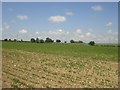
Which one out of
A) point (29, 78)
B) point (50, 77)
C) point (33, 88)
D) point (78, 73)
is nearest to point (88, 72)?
point (78, 73)

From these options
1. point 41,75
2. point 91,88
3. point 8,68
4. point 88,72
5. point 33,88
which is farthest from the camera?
point 88,72

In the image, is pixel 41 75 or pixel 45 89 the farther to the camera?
pixel 41 75

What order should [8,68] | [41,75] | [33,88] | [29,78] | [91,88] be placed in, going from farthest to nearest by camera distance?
[8,68], [41,75], [29,78], [91,88], [33,88]

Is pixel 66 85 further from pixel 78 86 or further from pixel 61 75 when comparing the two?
pixel 61 75

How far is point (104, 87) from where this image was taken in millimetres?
17531

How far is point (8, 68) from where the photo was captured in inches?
817

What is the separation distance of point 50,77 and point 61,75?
1363 mm

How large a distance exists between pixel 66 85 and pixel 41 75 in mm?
3040

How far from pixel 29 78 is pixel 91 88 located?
14.6ft

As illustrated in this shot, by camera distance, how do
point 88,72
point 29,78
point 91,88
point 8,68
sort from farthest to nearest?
point 88,72, point 8,68, point 29,78, point 91,88

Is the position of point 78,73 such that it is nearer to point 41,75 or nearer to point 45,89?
point 41,75

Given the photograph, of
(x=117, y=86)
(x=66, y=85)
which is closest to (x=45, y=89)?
(x=66, y=85)

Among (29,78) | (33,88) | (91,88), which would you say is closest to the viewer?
(33,88)

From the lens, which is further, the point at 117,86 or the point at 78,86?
the point at 117,86
